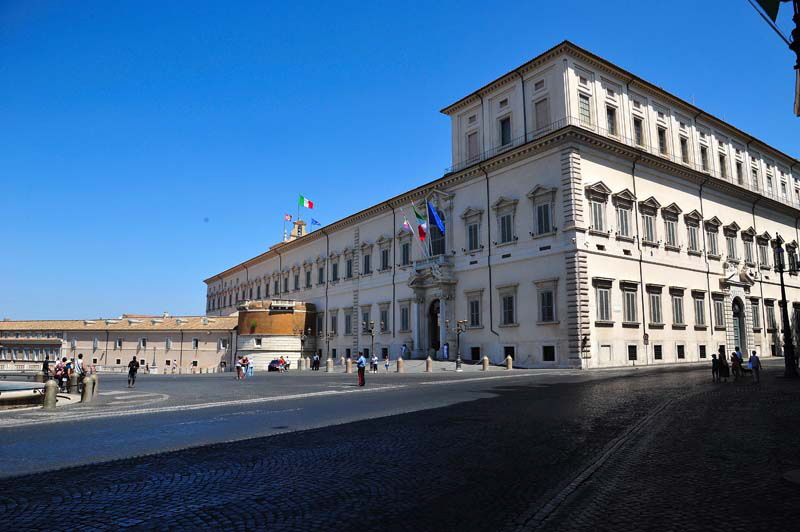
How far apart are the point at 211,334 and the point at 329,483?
65.5m

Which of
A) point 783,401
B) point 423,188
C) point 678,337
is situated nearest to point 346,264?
point 423,188

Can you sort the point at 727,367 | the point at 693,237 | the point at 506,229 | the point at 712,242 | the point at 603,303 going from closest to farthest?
the point at 727,367, the point at 603,303, the point at 506,229, the point at 693,237, the point at 712,242

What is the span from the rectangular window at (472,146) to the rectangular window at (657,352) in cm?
1685

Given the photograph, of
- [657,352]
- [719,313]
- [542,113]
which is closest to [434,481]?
[657,352]

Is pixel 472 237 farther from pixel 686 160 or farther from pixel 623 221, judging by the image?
pixel 686 160

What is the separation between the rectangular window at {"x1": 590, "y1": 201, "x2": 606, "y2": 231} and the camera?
32281 millimetres

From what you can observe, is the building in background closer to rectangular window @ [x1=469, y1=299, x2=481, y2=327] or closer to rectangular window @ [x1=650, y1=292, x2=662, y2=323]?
rectangular window @ [x1=469, y1=299, x2=481, y2=327]

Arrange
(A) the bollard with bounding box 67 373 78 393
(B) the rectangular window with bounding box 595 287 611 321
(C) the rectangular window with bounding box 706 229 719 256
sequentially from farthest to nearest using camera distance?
(C) the rectangular window with bounding box 706 229 719 256, (B) the rectangular window with bounding box 595 287 611 321, (A) the bollard with bounding box 67 373 78 393

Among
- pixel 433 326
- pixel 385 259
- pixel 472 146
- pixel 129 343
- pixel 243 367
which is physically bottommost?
pixel 243 367

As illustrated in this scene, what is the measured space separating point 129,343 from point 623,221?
60969mm

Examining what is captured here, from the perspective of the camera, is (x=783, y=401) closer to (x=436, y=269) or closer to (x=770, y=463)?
(x=770, y=463)

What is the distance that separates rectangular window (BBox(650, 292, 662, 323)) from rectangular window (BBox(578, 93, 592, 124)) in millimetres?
10966

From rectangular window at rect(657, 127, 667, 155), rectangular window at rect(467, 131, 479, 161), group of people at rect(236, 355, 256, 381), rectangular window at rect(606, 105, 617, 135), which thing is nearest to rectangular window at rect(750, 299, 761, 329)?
rectangular window at rect(657, 127, 667, 155)

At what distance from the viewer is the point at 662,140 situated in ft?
127
